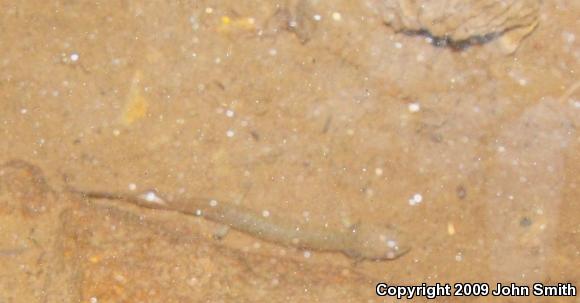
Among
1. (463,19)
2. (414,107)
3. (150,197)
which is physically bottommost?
(150,197)

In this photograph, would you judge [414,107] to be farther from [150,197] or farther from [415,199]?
[150,197]

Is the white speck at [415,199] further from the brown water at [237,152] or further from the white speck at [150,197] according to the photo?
the white speck at [150,197]

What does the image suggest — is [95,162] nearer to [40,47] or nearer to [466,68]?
[40,47]

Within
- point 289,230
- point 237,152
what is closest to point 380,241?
point 289,230

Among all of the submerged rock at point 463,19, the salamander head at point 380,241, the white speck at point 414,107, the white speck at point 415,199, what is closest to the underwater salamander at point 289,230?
the salamander head at point 380,241

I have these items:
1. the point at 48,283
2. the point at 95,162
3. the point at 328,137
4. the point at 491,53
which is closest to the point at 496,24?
the point at 491,53

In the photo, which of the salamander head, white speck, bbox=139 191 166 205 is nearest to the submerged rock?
the salamander head
